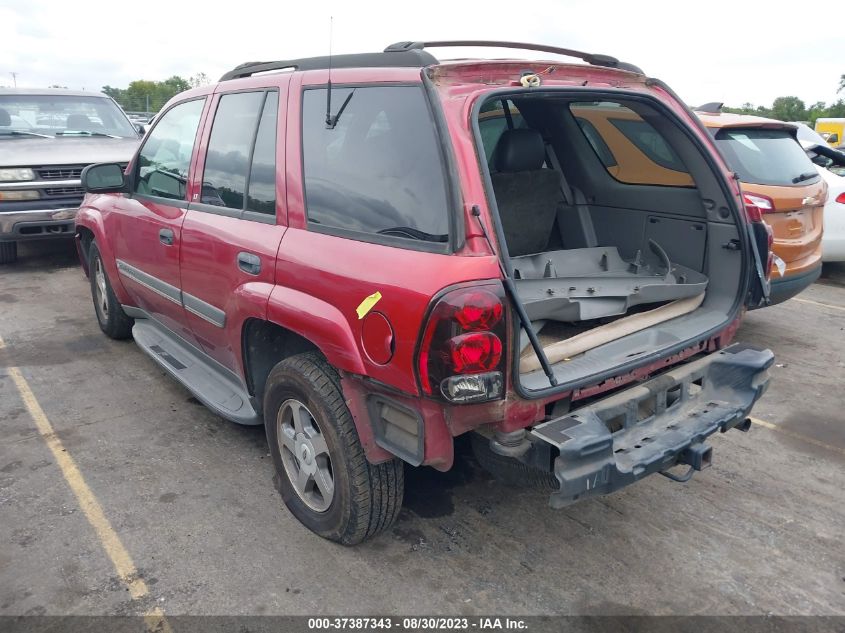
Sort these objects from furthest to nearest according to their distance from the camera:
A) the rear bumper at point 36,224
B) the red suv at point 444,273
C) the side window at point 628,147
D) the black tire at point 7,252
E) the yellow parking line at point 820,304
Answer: the black tire at point 7,252, the rear bumper at point 36,224, the yellow parking line at point 820,304, the side window at point 628,147, the red suv at point 444,273

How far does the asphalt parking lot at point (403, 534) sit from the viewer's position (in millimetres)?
2738

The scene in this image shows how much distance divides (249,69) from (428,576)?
267 cm

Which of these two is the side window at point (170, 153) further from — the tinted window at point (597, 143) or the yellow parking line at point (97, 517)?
the tinted window at point (597, 143)

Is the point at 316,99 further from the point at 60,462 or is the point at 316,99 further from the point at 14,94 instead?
the point at 14,94

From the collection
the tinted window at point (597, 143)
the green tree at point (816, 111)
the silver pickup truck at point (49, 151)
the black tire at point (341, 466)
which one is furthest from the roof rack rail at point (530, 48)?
the green tree at point (816, 111)

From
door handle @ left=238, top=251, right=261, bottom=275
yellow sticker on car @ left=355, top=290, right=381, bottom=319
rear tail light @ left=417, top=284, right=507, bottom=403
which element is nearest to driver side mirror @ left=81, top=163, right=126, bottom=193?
door handle @ left=238, top=251, right=261, bottom=275

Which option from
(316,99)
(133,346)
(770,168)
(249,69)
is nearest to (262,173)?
(316,99)

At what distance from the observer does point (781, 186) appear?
546 cm

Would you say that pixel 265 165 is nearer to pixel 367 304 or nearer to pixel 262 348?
pixel 262 348

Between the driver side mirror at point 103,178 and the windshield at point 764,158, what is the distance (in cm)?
443

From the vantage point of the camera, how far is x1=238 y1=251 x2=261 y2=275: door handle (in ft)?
10.1

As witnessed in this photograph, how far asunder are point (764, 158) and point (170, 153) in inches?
182

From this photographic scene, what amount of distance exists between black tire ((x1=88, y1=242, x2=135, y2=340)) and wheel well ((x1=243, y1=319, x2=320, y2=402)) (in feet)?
7.95

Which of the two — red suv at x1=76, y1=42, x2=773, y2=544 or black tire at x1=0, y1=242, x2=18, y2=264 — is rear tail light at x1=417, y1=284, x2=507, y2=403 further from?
black tire at x1=0, y1=242, x2=18, y2=264
